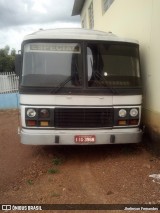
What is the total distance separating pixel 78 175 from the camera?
6492mm

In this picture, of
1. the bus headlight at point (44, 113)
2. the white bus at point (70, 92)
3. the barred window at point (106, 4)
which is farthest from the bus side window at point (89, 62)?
the barred window at point (106, 4)

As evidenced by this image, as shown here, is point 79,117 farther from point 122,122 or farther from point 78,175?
point 78,175

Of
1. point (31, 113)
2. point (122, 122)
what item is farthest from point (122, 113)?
point (31, 113)

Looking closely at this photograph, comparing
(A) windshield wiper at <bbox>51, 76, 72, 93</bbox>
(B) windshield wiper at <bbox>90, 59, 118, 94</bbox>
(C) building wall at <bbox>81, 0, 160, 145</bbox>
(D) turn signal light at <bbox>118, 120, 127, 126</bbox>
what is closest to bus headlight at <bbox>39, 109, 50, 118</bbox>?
(A) windshield wiper at <bbox>51, 76, 72, 93</bbox>

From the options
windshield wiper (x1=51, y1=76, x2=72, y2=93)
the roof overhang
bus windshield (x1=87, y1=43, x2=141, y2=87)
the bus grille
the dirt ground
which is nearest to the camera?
the dirt ground

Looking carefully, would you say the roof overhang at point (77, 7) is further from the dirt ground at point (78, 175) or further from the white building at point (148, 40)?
the dirt ground at point (78, 175)

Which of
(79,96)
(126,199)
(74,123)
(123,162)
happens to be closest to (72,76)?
(79,96)

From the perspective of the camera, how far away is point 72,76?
6930mm

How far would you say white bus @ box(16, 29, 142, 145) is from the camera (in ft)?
22.6

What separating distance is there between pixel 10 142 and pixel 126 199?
5375mm

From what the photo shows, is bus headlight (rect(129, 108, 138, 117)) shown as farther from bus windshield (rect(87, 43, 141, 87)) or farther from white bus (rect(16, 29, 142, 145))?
bus windshield (rect(87, 43, 141, 87))

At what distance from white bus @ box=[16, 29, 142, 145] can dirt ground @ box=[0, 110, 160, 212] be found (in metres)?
0.58

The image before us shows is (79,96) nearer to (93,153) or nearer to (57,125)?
(57,125)

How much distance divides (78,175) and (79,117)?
120cm
